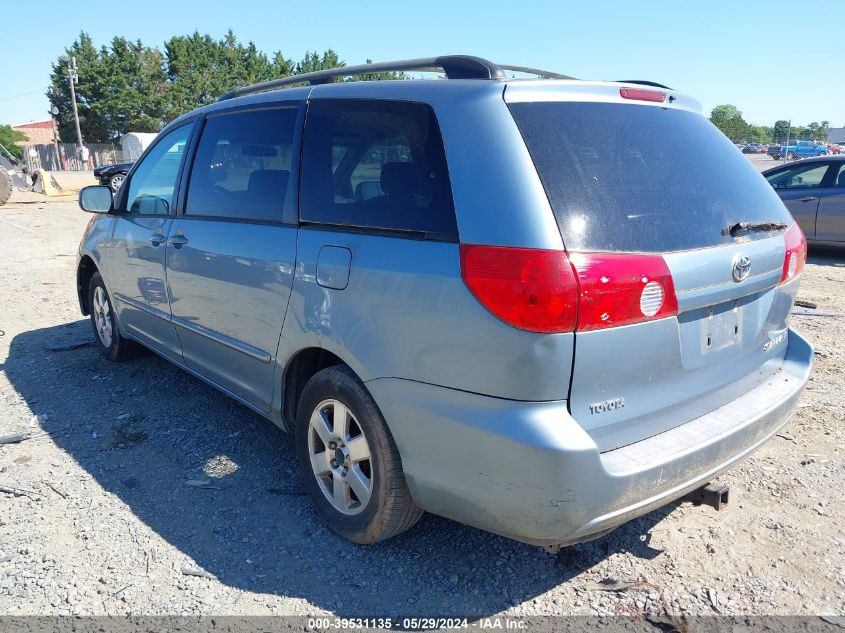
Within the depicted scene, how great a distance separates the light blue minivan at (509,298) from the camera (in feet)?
6.64

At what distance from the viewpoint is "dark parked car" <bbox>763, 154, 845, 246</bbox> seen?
9094 mm

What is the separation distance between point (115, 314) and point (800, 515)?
15.1 feet

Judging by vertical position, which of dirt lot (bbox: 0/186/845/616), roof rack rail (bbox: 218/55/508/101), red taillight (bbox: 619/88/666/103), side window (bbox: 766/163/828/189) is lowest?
dirt lot (bbox: 0/186/845/616)

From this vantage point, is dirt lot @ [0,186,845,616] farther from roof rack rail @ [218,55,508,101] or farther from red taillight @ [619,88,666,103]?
roof rack rail @ [218,55,508,101]

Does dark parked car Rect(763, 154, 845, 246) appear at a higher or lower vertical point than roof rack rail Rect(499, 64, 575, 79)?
lower

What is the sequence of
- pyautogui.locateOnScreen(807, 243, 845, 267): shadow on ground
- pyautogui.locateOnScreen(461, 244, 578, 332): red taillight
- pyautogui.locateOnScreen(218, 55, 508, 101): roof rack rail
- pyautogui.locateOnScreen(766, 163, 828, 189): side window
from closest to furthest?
pyautogui.locateOnScreen(461, 244, 578, 332): red taillight → pyautogui.locateOnScreen(218, 55, 508, 101): roof rack rail → pyautogui.locateOnScreen(807, 243, 845, 267): shadow on ground → pyautogui.locateOnScreen(766, 163, 828, 189): side window

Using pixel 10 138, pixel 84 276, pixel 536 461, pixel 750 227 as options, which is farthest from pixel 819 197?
pixel 10 138

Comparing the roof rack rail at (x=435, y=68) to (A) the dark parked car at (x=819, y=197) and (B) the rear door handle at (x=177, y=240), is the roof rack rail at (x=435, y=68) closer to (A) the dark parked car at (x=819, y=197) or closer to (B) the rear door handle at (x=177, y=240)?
(B) the rear door handle at (x=177, y=240)

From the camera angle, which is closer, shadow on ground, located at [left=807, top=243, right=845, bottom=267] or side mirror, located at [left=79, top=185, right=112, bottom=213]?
side mirror, located at [left=79, top=185, right=112, bottom=213]

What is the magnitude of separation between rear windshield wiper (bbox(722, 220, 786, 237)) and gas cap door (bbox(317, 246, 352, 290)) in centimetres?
143

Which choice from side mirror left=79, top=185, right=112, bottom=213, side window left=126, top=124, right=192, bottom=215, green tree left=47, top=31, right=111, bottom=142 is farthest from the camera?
green tree left=47, top=31, right=111, bottom=142

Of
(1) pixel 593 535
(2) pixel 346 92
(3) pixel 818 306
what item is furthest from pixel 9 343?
(3) pixel 818 306

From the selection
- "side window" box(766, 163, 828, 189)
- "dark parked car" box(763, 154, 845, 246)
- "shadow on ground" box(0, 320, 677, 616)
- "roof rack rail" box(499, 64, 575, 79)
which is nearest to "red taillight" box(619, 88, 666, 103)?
"roof rack rail" box(499, 64, 575, 79)

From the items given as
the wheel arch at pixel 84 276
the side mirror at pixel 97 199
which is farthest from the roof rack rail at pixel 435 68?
the wheel arch at pixel 84 276
